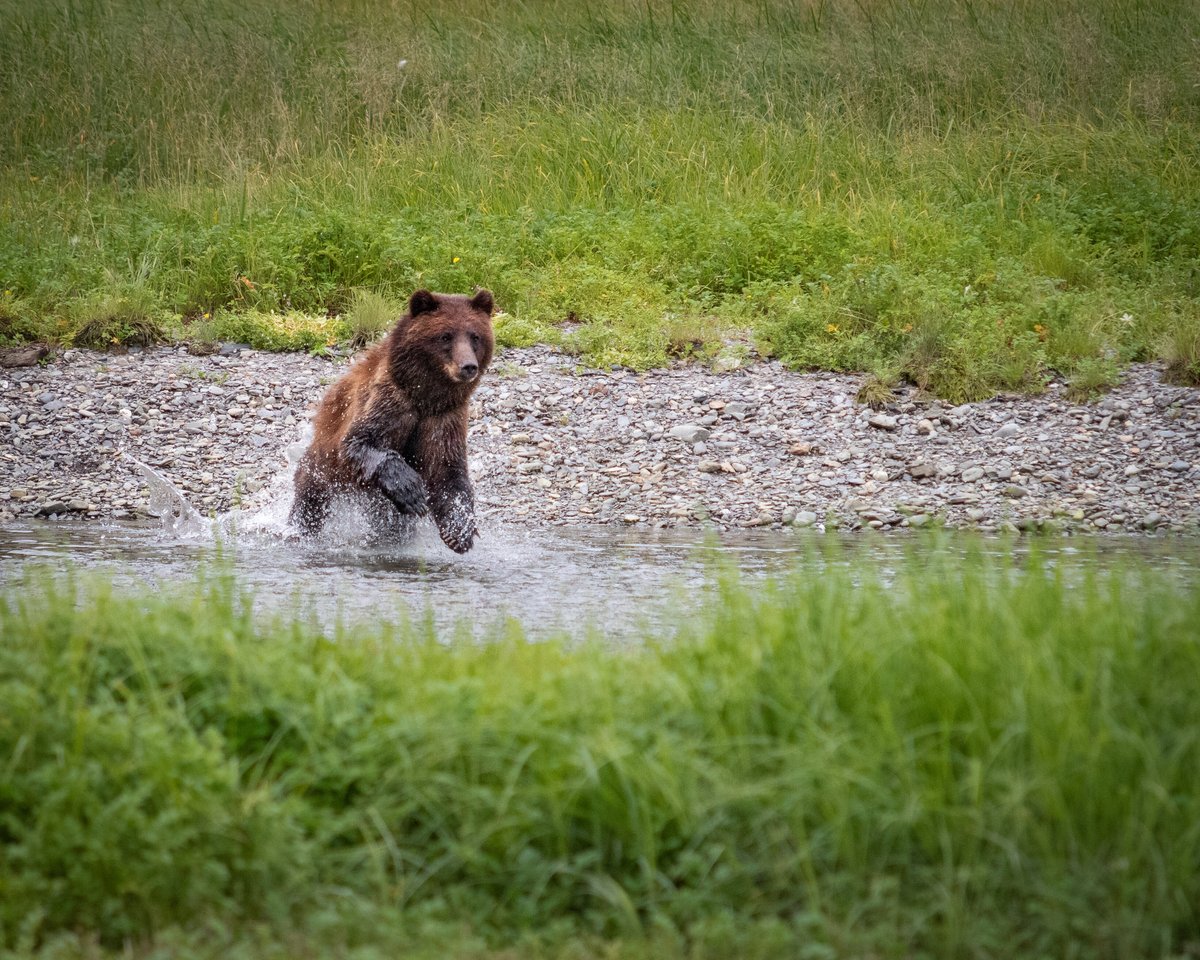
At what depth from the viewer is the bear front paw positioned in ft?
23.8

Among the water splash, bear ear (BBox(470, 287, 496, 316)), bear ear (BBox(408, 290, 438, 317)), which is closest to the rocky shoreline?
the water splash

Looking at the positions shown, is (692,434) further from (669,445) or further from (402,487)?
(402,487)

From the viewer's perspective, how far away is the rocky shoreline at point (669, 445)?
813 cm

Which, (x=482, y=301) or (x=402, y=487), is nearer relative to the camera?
(x=402, y=487)

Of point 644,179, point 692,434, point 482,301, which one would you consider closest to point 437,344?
point 482,301

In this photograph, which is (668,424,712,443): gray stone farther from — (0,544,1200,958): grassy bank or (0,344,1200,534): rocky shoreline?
(0,544,1200,958): grassy bank

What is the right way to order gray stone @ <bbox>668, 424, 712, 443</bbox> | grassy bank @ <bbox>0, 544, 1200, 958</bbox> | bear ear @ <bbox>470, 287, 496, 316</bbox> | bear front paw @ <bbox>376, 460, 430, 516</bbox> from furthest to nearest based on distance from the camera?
gray stone @ <bbox>668, 424, 712, 443</bbox>, bear ear @ <bbox>470, 287, 496, 316</bbox>, bear front paw @ <bbox>376, 460, 430, 516</bbox>, grassy bank @ <bbox>0, 544, 1200, 958</bbox>

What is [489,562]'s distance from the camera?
698 centimetres

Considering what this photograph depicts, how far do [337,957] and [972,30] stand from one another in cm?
1549

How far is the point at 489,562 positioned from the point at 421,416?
102 cm

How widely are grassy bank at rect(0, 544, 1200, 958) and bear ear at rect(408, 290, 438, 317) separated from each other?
4.04 metres

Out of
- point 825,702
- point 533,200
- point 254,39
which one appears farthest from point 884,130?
point 825,702

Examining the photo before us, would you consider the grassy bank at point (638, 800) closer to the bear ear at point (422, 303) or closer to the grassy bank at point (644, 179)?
the bear ear at point (422, 303)

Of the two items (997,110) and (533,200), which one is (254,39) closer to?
(533,200)
